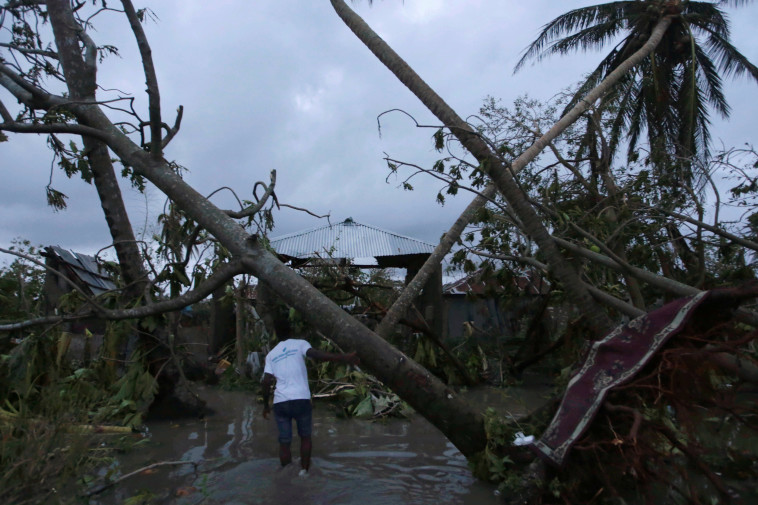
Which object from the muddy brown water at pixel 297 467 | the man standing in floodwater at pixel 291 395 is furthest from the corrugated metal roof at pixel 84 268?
the man standing in floodwater at pixel 291 395

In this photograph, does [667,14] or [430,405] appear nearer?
[430,405]

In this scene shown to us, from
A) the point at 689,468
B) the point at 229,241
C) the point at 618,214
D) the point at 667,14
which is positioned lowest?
the point at 689,468

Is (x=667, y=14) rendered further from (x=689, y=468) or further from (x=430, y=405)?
(x=430, y=405)

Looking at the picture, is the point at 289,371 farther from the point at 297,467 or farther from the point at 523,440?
the point at 523,440

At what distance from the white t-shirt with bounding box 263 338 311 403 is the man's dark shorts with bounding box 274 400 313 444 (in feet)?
0.18

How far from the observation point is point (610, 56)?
1422 centimetres

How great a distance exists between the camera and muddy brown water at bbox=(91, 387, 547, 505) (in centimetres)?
475

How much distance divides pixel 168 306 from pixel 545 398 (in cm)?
621

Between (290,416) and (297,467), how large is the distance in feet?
1.82

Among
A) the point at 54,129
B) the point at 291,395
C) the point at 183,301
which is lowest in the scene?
the point at 291,395

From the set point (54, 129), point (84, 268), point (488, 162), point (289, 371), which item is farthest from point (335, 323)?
point (84, 268)

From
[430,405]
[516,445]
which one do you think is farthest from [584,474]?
[430,405]

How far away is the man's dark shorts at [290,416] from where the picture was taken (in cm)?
539

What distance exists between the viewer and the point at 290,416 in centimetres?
543
